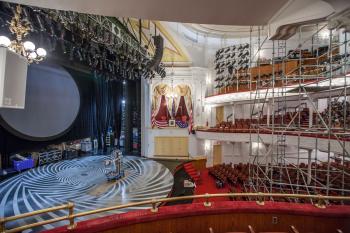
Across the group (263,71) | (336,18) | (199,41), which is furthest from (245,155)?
(336,18)

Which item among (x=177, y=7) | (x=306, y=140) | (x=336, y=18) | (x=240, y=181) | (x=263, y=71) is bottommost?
(x=240, y=181)

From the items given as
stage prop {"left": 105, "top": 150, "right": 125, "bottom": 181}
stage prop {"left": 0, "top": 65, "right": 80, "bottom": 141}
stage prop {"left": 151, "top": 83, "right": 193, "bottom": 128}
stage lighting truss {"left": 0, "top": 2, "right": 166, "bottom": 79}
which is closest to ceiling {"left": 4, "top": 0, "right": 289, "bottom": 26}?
stage lighting truss {"left": 0, "top": 2, "right": 166, "bottom": 79}

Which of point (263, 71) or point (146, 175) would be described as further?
point (263, 71)

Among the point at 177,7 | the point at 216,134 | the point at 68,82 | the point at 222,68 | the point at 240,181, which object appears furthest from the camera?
the point at 222,68

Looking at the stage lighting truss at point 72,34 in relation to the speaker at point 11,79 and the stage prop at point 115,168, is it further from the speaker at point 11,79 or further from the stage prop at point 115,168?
the stage prop at point 115,168

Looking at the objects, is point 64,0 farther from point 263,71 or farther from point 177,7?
point 263,71

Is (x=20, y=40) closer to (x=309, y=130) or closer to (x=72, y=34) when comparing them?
(x=72, y=34)

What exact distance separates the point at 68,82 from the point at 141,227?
12.3 m

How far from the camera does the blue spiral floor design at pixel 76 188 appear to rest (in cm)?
541

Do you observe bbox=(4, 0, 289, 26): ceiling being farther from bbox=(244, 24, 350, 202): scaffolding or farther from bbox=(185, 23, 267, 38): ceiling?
bbox=(185, 23, 267, 38): ceiling

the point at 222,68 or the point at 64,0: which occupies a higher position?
the point at 222,68

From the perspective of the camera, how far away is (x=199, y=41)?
14.3 m

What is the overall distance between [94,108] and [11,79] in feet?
41.4

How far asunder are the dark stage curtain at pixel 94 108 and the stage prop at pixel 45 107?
1.64 ft
